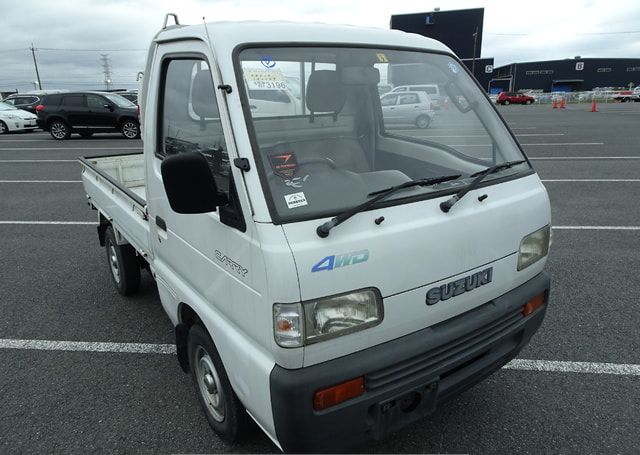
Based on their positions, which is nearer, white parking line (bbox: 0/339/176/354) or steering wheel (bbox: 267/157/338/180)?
steering wheel (bbox: 267/157/338/180)

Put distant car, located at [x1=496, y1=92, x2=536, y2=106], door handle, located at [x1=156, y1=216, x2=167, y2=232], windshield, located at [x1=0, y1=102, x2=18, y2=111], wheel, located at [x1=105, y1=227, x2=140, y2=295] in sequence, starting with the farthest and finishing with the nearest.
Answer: distant car, located at [x1=496, y1=92, x2=536, y2=106]
windshield, located at [x1=0, y1=102, x2=18, y2=111]
wheel, located at [x1=105, y1=227, x2=140, y2=295]
door handle, located at [x1=156, y1=216, x2=167, y2=232]

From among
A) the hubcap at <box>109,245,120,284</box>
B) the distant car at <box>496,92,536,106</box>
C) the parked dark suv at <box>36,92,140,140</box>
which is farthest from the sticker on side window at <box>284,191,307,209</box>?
the distant car at <box>496,92,536,106</box>

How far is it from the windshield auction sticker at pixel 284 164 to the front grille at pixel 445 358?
886mm

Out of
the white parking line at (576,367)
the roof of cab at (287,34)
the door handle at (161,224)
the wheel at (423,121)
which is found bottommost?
the white parking line at (576,367)

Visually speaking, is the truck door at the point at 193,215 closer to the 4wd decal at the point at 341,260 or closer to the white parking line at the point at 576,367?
the 4wd decal at the point at 341,260

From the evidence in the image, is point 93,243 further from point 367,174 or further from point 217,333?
point 367,174

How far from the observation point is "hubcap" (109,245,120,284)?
4137mm

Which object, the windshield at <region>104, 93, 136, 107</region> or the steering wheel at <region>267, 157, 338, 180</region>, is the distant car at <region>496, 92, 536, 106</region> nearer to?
the windshield at <region>104, 93, 136, 107</region>

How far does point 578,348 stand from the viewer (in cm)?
317

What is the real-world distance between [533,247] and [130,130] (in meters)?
16.4

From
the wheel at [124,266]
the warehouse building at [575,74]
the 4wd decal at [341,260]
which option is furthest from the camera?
the warehouse building at [575,74]

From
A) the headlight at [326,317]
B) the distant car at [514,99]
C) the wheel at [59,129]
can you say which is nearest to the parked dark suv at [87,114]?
the wheel at [59,129]

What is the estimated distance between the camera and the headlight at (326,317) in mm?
1659

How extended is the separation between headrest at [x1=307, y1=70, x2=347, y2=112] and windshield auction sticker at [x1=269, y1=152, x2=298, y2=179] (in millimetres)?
526
